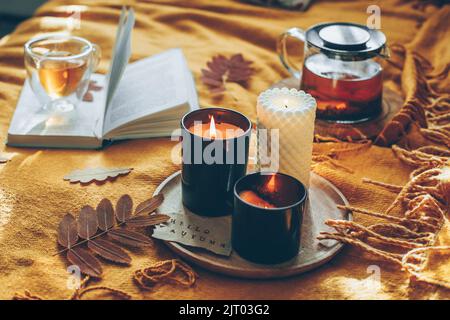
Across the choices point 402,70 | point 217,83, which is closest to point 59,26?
point 217,83

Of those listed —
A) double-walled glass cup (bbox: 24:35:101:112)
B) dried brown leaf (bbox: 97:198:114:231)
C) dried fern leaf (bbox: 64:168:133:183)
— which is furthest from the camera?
double-walled glass cup (bbox: 24:35:101:112)

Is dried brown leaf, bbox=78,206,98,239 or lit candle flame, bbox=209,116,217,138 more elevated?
lit candle flame, bbox=209,116,217,138

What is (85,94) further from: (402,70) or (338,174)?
(402,70)

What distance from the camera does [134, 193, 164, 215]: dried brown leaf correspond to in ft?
2.71

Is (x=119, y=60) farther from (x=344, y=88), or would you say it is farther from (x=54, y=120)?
(x=344, y=88)

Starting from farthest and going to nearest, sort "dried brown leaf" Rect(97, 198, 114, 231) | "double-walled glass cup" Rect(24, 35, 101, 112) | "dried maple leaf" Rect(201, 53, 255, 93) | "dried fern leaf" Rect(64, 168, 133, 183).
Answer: "dried maple leaf" Rect(201, 53, 255, 93) < "double-walled glass cup" Rect(24, 35, 101, 112) < "dried fern leaf" Rect(64, 168, 133, 183) < "dried brown leaf" Rect(97, 198, 114, 231)

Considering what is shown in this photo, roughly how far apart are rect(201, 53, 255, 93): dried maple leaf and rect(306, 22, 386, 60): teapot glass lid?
0.65 feet

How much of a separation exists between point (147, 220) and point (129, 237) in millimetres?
31

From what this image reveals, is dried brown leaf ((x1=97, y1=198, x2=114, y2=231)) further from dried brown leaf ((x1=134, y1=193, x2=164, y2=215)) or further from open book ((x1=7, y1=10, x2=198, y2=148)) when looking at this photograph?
open book ((x1=7, y1=10, x2=198, y2=148))

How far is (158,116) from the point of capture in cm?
101

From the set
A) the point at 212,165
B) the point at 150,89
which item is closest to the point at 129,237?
the point at 212,165

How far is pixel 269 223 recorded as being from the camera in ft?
2.31

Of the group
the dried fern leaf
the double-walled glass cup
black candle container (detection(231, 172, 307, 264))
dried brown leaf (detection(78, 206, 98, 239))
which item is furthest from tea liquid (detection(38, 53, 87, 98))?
black candle container (detection(231, 172, 307, 264))

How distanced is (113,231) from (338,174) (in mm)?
323
